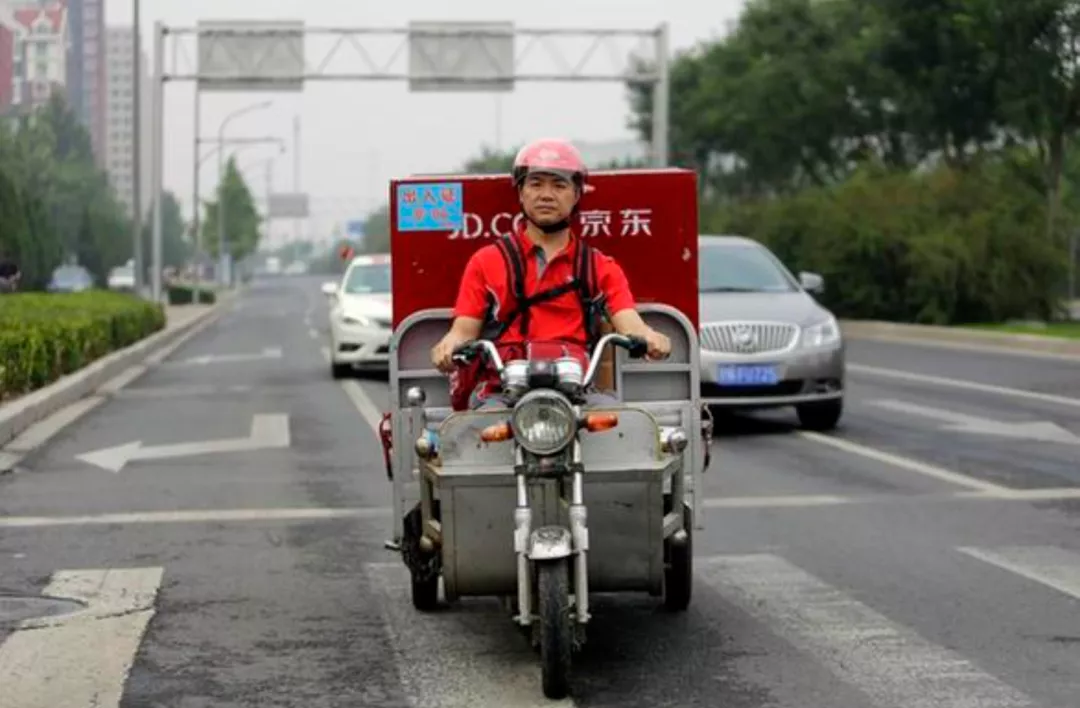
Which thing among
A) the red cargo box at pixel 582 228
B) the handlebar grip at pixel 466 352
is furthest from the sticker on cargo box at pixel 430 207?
the handlebar grip at pixel 466 352

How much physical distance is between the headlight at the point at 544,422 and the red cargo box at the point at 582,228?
1908 millimetres

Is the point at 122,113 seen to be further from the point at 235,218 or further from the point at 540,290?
the point at 540,290

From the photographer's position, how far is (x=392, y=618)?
7.54 metres

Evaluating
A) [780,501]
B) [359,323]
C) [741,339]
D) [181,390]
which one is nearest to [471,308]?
[780,501]

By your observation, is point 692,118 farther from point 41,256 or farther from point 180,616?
point 180,616

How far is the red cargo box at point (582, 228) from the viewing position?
25.9ft

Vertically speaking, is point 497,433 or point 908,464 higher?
point 497,433

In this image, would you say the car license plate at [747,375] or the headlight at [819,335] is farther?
the headlight at [819,335]

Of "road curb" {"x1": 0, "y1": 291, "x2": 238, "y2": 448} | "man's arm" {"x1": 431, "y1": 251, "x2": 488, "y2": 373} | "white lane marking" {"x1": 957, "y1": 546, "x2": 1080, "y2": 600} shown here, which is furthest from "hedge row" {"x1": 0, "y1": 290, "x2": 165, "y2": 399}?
"man's arm" {"x1": 431, "y1": 251, "x2": 488, "y2": 373}

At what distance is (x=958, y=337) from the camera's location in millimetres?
32750

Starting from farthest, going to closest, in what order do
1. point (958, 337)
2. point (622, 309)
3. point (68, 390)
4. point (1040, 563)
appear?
point (958, 337)
point (68, 390)
point (1040, 563)
point (622, 309)

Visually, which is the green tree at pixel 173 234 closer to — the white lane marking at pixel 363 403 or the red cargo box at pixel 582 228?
the white lane marking at pixel 363 403

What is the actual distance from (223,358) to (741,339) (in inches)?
629

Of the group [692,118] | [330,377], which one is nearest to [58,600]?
[330,377]
